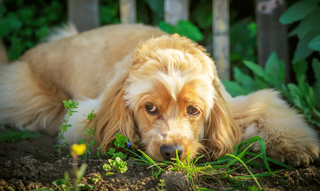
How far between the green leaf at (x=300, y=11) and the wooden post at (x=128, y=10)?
7.01 ft

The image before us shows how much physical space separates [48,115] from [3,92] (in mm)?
637

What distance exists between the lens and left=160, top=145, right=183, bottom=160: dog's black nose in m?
2.31

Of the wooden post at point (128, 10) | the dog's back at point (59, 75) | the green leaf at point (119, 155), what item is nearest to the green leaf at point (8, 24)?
the dog's back at point (59, 75)

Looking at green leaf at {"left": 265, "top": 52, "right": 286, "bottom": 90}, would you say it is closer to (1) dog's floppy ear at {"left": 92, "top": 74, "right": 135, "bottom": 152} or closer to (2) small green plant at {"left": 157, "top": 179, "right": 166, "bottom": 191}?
(1) dog's floppy ear at {"left": 92, "top": 74, "right": 135, "bottom": 152}

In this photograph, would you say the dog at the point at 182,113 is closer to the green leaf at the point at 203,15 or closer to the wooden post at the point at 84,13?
the wooden post at the point at 84,13

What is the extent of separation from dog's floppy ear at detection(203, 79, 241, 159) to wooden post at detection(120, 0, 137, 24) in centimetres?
247

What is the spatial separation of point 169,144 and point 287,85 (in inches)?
77.4

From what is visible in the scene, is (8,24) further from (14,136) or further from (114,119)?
(114,119)

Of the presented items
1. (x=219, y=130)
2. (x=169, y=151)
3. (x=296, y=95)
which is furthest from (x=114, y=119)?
(x=296, y=95)

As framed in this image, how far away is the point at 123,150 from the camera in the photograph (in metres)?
2.68

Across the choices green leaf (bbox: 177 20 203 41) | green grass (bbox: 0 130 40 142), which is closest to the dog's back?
green leaf (bbox: 177 20 203 41)

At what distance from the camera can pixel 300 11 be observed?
360cm

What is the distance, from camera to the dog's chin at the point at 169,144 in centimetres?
237

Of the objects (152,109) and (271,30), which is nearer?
(152,109)
